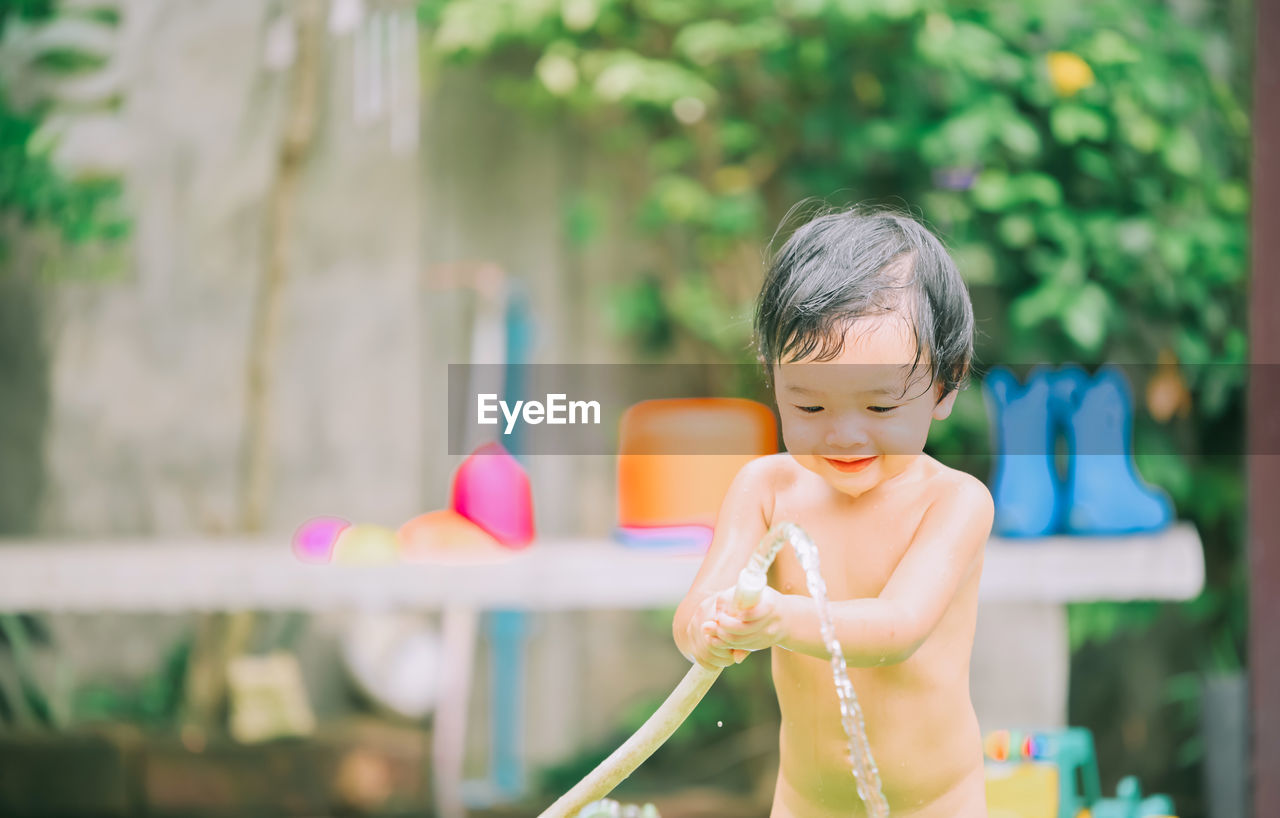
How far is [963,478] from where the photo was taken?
95 centimetres

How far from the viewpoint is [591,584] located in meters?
2.17

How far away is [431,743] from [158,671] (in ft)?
2.30

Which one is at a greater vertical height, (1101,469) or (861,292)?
(861,292)

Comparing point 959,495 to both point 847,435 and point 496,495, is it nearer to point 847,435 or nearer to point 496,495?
point 847,435

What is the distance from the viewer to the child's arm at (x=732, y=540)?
0.92 m

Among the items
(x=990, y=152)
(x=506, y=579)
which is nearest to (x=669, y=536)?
(x=506, y=579)

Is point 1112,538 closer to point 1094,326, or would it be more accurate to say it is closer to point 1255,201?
point 1094,326

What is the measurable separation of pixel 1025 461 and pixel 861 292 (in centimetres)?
150

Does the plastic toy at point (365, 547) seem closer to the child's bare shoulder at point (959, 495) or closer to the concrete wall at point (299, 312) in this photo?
the concrete wall at point (299, 312)

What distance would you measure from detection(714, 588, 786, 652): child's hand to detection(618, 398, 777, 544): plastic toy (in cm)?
123

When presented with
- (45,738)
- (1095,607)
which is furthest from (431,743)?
(1095,607)

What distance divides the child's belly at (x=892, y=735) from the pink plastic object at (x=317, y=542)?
151 cm

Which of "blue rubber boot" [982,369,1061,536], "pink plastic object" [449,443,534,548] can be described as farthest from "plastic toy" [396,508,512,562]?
"blue rubber boot" [982,369,1061,536]

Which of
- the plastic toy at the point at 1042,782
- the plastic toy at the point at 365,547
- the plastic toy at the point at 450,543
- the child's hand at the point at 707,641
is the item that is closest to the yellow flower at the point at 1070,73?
the plastic toy at the point at 1042,782
